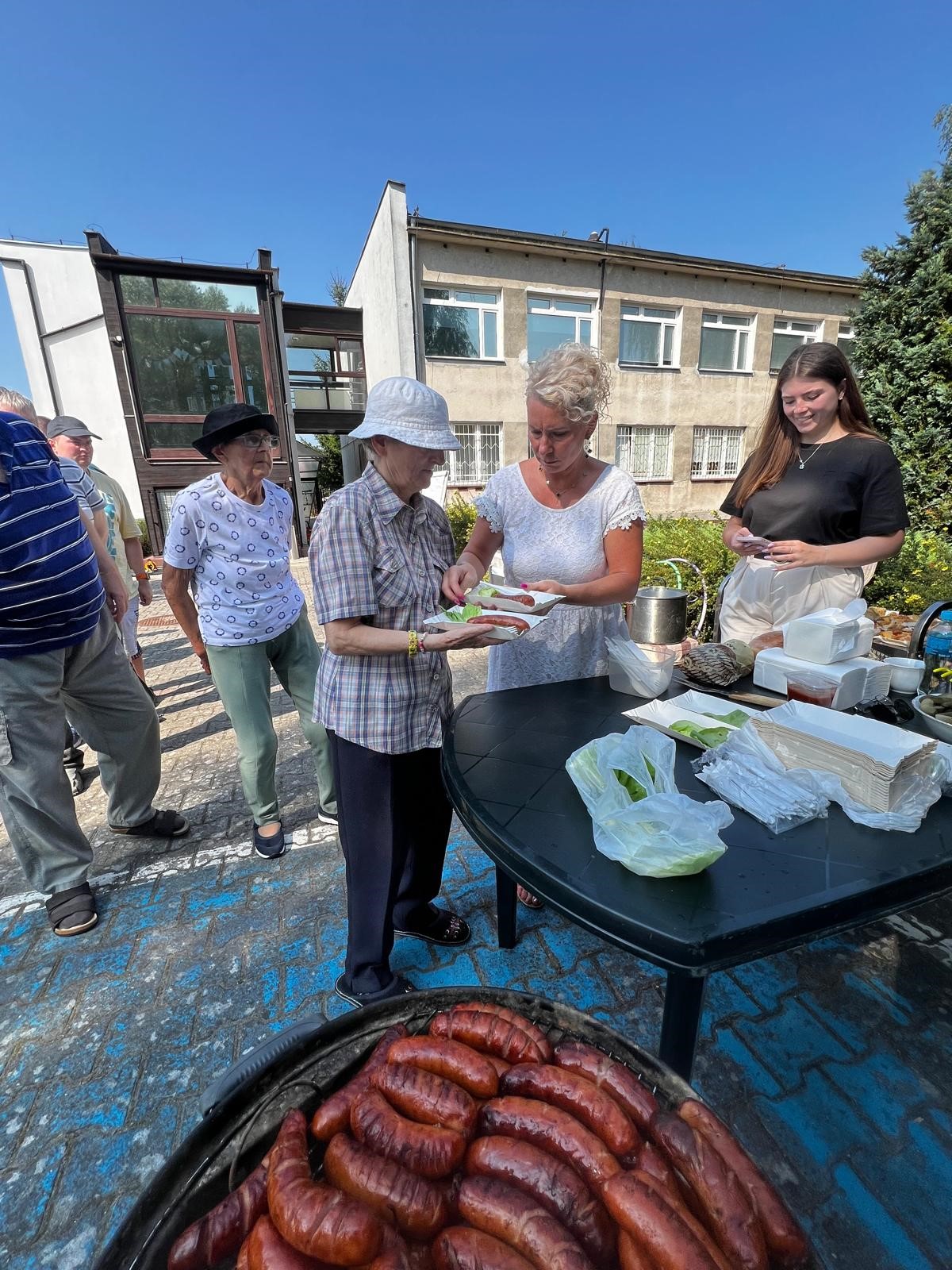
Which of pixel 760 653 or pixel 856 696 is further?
pixel 760 653

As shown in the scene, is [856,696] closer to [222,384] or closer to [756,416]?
[222,384]

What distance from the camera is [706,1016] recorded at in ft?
6.59

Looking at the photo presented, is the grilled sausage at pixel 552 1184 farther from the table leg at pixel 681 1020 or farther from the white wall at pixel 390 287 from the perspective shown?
the white wall at pixel 390 287

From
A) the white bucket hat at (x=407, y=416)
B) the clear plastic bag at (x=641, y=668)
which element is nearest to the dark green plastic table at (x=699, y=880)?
the clear plastic bag at (x=641, y=668)

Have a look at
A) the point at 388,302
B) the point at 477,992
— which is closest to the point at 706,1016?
the point at 477,992

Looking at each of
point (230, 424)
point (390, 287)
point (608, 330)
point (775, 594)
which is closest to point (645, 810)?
point (775, 594)

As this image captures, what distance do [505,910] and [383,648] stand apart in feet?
4.20

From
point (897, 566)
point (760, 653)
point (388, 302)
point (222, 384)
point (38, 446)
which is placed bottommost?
point (897, 566)

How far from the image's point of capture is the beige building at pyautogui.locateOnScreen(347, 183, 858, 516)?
504 inches

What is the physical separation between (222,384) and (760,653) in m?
14.8

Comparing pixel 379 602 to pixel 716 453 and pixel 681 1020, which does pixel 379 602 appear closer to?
pixel 681 1020

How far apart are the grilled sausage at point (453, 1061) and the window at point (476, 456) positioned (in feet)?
45.9

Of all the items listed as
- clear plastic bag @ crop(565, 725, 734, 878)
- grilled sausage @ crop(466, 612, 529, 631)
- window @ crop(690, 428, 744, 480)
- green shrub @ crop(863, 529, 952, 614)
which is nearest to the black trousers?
grilled sausage @ crop(466, 612, 529, 631)

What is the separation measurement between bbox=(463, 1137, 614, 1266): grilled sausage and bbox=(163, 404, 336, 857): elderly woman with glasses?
8.08ft
